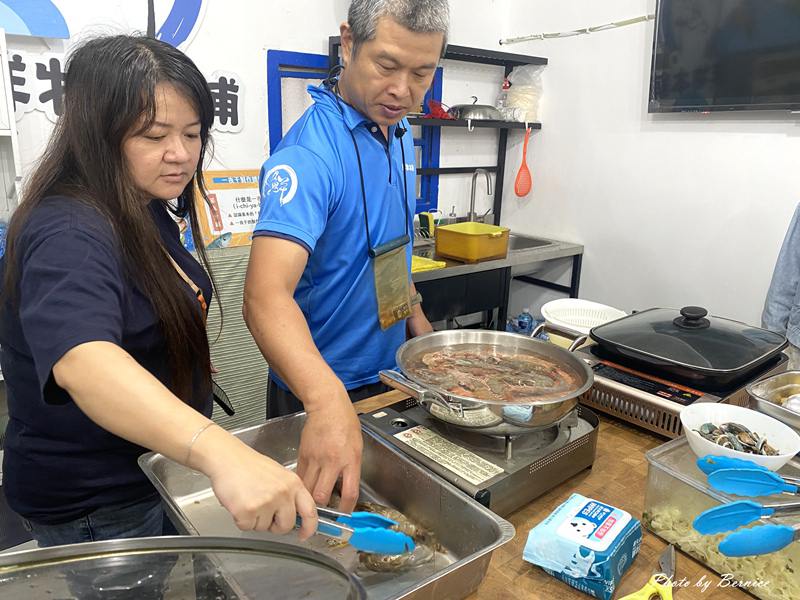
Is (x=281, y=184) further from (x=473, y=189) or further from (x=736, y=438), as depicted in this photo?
(x=473, y=189)

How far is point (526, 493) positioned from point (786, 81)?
2.47m

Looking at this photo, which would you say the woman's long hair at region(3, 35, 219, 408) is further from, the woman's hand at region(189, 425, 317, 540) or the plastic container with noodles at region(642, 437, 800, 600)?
the plastic container with noodles at region(642, 437, 800, 600)

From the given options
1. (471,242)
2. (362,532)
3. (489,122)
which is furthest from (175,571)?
(489,122)

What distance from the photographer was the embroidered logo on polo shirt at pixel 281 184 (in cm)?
125

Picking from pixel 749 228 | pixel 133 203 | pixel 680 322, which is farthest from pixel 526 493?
pixel 749 228

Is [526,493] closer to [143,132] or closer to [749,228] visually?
[143,132]

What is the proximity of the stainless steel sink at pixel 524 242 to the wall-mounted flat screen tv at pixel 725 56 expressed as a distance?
1015mm

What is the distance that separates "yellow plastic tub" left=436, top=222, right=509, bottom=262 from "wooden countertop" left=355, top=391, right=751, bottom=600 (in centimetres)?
180

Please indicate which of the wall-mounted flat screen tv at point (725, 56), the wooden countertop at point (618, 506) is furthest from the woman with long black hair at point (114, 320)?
the wall-mounted flat screen tv at point (725, 56)

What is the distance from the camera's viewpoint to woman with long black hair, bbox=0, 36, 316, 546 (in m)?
0.72

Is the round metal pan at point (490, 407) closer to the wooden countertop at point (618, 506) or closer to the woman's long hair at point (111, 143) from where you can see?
the wooden countertop at point (618, 506)

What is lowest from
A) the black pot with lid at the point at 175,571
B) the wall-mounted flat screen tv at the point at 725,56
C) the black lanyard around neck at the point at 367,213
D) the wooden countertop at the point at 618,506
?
the wooden countertop at the point at 618,506

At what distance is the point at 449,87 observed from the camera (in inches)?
143

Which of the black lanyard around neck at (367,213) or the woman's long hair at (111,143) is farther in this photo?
the black lanyard around neck at (367,213)
